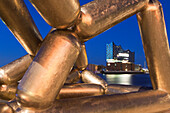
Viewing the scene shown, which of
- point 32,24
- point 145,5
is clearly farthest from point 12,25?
point 145,5

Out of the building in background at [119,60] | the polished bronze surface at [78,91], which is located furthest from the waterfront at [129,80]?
the building in background at [119,60]

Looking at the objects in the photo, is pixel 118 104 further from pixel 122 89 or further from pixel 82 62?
pixel 82 62

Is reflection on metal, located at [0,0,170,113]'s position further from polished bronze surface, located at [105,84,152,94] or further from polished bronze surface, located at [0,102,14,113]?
polished bronze surface, located at [105,84,152,94]

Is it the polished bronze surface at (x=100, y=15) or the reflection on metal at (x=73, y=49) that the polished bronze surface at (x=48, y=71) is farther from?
the polished bronze surface at (x=100, y=15)

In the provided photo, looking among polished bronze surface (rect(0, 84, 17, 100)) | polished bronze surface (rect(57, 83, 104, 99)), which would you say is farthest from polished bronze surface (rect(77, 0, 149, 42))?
polished bronze surface (rect(0, 84, 17, 100))

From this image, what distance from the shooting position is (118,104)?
4.09ft

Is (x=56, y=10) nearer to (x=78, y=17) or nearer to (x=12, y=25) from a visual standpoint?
(x=78, y=17)

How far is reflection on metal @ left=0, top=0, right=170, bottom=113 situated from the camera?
1.02m

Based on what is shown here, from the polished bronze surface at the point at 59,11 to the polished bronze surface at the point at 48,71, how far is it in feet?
0.34

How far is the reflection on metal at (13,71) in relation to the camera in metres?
2.05

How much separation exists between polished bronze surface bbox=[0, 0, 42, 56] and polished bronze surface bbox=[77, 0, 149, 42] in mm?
567

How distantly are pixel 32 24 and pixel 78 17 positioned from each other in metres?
0.61

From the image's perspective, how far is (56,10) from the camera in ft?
3.28

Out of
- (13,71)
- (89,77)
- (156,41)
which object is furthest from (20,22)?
(89,77)
